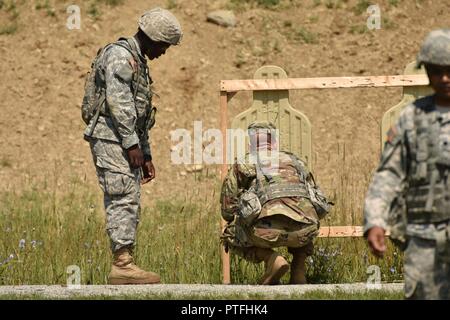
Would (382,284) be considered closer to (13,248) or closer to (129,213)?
(129,213)

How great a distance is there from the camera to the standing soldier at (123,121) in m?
A: 9.92

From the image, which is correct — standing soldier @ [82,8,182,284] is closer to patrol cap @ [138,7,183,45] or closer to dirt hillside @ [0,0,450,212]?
patrol cap @ [138,7,183,45]

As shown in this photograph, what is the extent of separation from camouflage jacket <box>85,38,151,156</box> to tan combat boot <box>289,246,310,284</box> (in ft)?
5.06

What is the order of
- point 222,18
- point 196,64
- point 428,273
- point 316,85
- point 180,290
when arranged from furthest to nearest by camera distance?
1. point 222,18
2. point 196,64
3. point 316,85
4. point 180,290
5. point 428,273

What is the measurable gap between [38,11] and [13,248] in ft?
53.4

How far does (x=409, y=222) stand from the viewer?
6.47m

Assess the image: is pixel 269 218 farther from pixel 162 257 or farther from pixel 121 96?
pixel 162 257

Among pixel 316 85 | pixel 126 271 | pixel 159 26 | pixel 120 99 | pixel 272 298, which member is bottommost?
pixel 272 298

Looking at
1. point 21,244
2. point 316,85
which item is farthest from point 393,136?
point 21,244

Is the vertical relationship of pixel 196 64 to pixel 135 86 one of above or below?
above

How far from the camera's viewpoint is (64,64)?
26578 millimetres

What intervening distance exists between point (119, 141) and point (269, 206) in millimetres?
1270
